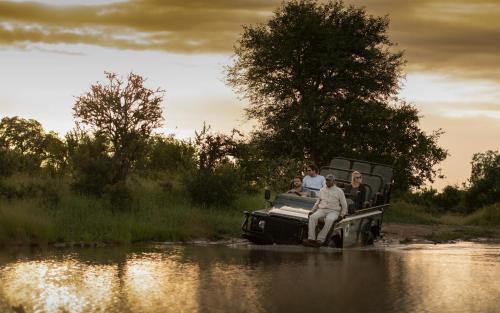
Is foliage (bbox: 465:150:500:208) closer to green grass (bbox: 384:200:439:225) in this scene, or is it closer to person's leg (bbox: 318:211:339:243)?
green grass (bbox: 384:200:439:225)

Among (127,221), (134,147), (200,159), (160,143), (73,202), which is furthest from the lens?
(160,143)

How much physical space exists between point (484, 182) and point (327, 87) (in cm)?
3367

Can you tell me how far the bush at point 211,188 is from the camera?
29953 mm

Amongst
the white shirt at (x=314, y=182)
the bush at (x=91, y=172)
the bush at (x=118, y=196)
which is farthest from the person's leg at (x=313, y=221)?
the bush at (x=91, y=172)

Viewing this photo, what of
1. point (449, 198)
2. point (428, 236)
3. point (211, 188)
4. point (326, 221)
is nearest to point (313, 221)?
point (326, 221)

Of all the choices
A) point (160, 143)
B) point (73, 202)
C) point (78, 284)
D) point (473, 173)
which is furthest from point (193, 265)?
point (473, 173)

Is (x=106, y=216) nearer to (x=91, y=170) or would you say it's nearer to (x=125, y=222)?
(x=125, y=222)

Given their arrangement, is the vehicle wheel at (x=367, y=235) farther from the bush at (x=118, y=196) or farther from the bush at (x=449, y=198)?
the bush at (x=449, y=198)

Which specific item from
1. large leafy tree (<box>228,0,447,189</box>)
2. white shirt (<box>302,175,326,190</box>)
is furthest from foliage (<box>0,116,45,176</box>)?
white shirt (<box>302,175,326,190</box>)

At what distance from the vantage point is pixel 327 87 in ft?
157

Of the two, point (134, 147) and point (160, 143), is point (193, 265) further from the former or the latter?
point (160, 143)

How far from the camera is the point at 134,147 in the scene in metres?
38.5

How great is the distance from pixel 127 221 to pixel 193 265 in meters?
7.63

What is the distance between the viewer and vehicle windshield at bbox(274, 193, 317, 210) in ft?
69.8
